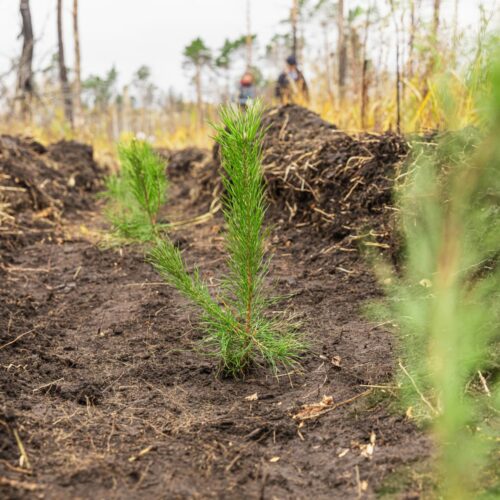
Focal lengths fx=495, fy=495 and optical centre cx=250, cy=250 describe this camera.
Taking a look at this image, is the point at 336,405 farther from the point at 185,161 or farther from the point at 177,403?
the point at 185,161

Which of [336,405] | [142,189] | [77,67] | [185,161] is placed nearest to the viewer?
[336,405]

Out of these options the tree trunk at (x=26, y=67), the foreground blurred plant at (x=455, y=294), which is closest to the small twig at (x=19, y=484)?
the foreground blurred plant at (x=455, y=294)

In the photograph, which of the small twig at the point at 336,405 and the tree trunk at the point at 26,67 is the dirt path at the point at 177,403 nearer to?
the small twig at the point at 336,405

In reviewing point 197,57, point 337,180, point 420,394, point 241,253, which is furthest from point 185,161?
point 197,57

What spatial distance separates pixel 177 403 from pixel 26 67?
372 inches

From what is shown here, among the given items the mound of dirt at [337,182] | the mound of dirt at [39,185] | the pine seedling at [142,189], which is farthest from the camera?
the mound of dirt at [39,185]

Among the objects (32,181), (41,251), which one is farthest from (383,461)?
(32,181)

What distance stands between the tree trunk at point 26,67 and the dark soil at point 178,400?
7070mm

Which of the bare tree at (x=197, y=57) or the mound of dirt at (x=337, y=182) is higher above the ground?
the bare tree at (x=197, y=57)

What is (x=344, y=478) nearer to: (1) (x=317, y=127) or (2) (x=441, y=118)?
(2) (x=441, y=118)

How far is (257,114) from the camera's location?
57.5 inches

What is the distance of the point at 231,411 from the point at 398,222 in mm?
1493

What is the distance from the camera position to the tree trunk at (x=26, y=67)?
8883 mm

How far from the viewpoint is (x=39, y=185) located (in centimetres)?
539
